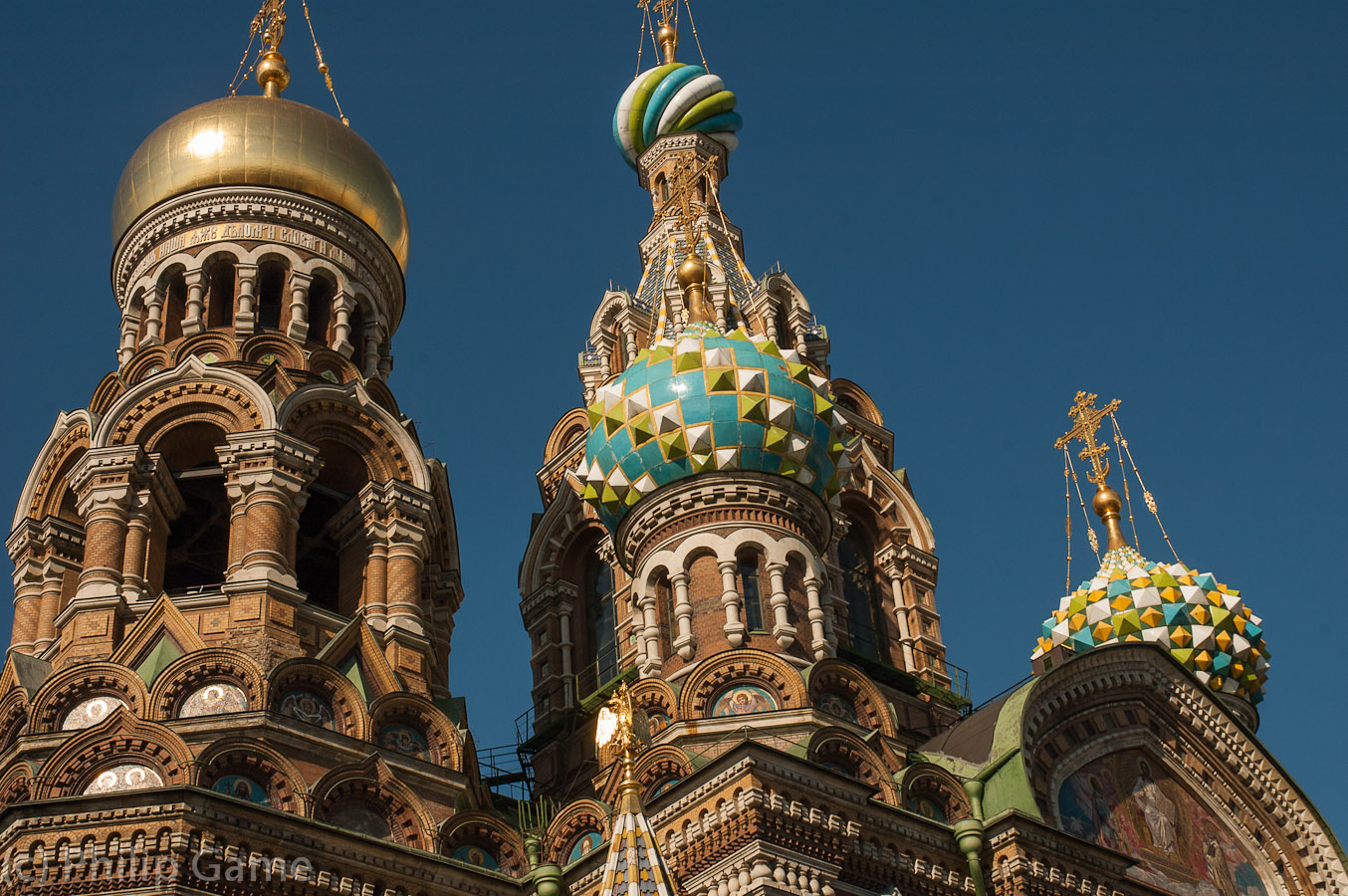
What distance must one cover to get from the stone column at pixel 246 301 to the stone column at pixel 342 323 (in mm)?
711

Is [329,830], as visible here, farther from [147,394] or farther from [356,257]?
[356,257]

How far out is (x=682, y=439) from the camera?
15.8 metres

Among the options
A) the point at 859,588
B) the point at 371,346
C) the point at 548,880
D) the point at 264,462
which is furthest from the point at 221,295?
the point at 548,880

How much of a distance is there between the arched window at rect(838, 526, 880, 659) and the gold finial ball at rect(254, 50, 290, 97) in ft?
23.2

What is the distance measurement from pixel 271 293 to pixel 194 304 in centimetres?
90

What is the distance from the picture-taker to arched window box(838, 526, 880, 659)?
19453 millimetres

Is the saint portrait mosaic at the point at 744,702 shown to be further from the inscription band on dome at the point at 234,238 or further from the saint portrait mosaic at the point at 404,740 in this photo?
the inscription band on dome at the point at 234,238

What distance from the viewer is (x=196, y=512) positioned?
17.4 m

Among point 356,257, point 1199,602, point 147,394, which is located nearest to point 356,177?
point 356,257

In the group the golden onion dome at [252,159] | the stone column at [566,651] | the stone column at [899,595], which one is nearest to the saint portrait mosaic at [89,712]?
the stone column at [566,651]

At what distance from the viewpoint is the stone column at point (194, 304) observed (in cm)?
1758

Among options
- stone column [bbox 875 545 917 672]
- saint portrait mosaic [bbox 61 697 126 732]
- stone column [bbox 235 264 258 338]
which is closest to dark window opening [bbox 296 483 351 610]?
stone column [bbox 235 264 258 338]

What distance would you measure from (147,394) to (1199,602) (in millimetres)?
10705

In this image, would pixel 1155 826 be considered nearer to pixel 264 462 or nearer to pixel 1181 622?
pixel 1181 622
